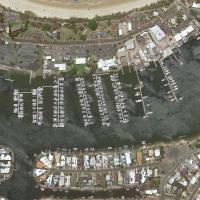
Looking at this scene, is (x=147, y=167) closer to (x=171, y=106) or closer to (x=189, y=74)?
(x=171, y=106)

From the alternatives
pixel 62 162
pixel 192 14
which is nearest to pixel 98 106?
pixel 62 162

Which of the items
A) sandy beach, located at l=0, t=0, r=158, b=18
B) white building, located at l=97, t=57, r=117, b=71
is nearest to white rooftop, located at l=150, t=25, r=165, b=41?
sandy beach, located at l=0, t=0, r=158, b=18

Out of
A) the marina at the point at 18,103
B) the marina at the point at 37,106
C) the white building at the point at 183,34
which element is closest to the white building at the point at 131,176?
the marina at the point at 37,106

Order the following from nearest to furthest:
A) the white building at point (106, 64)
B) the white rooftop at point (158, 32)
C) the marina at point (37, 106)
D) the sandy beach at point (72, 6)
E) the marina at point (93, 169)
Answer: the marina at point (93, 169) → the marina at point (37, 106) → the white building at point (106, 64) → the white rooftop at point (158, 32) → the sandy beach at point (72, 6)

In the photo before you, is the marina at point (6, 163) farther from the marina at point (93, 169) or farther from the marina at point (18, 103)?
the marina at point (18, 103)

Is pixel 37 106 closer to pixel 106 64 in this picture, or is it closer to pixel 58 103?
pixel 58 103

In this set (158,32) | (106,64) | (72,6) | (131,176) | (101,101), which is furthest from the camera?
(72,6)

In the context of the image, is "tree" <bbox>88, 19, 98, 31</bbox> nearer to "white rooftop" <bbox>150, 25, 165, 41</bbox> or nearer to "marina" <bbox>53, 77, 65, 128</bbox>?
"white rooftop" <bbox>150, 25, 165, 41</bbox>

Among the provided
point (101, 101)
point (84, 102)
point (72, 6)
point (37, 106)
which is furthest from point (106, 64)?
point (37, 106)
